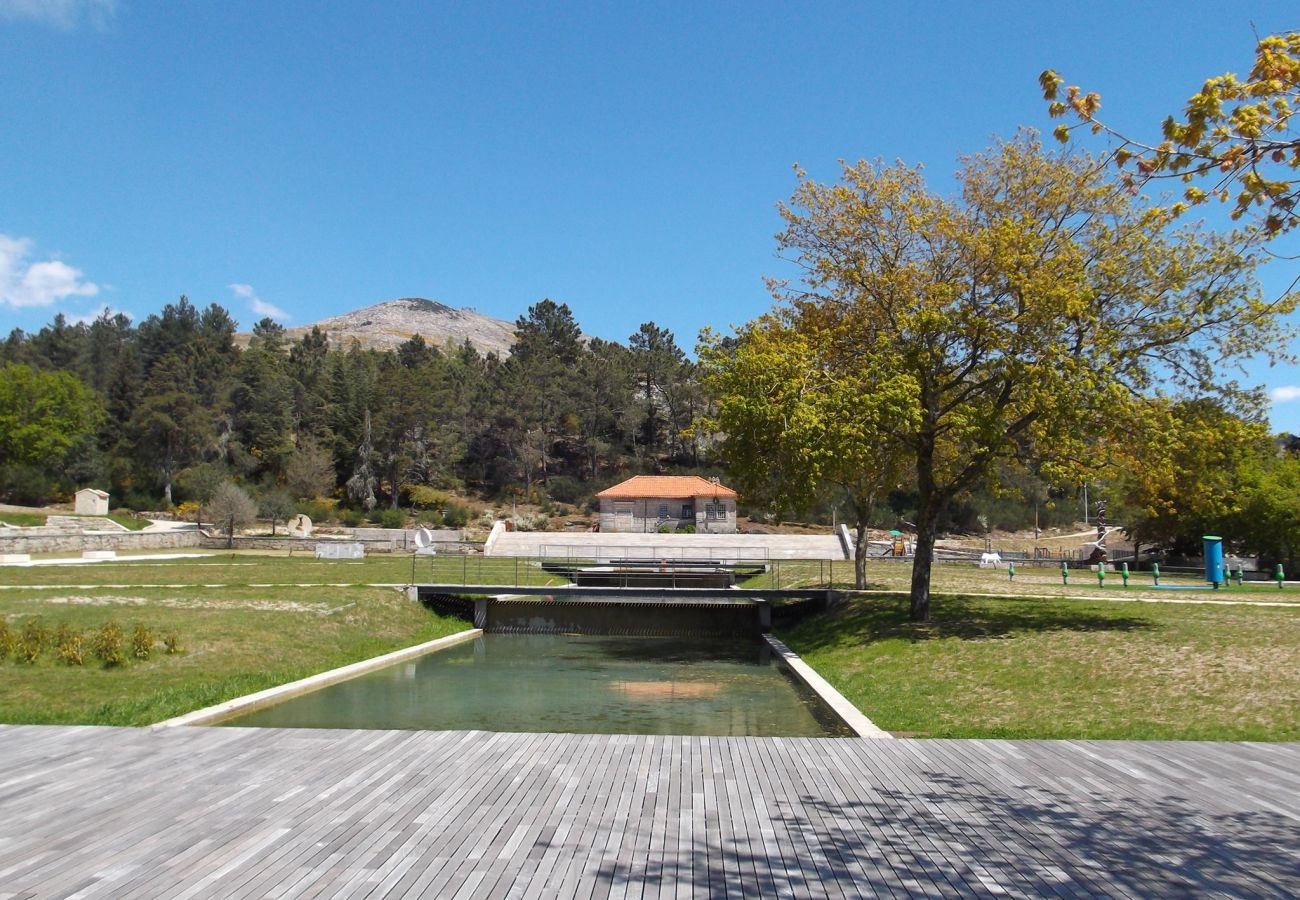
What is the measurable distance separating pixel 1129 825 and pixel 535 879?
16.9 ft

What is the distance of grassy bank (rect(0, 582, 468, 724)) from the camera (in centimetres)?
1616

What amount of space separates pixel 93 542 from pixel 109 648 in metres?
35.0

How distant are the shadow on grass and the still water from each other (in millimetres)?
1952

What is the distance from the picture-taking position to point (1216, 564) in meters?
32.8

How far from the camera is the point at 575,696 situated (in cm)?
1970

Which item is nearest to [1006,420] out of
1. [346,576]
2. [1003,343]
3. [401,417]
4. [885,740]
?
[1003,343]

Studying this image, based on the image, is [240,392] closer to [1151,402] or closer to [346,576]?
[346,576]

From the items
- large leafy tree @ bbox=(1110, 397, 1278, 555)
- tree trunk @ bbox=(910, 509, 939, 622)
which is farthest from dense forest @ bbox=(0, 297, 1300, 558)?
tree trunk @ bbox=(910, 509, 939, 622)

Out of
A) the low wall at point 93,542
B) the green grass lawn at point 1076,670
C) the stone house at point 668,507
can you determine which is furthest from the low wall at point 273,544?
the green grass lawn at point 1076,670

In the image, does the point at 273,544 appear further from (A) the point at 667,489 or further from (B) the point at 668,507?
(A) the point at 667,489

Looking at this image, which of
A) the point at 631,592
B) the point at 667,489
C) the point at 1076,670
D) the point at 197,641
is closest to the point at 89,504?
the point at 667,489

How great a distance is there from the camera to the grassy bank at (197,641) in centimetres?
1616

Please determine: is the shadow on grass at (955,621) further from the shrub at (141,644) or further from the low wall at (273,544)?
the low wall at (273,544)

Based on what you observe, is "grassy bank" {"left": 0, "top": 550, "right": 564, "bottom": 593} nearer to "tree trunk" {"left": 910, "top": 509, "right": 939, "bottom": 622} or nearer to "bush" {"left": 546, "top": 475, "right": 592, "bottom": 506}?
"tree trunk" {"left": 910, "top": 509, "right": 939, "bottom": 622}
